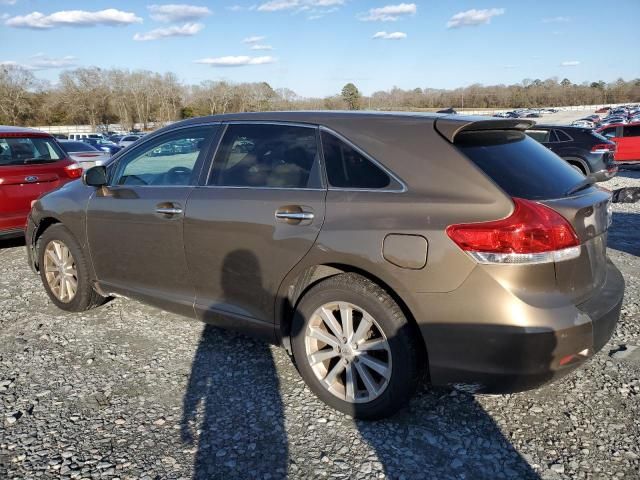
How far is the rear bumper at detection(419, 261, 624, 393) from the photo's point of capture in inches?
94.5

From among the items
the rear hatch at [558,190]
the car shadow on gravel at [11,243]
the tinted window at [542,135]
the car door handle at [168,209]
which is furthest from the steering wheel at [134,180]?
the tinted window at [542,135]

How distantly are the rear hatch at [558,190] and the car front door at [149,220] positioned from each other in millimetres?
1858

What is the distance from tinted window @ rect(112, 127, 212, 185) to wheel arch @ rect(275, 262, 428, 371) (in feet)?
3.75

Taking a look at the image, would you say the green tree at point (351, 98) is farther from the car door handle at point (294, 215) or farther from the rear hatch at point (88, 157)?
the rear hatch at point (88, 157)

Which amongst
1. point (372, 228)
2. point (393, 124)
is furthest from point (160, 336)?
point (393, 124)

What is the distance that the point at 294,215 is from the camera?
9.79 ft

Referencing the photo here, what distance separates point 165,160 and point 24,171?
12.0ft

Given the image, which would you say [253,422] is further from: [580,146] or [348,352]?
[580,146]

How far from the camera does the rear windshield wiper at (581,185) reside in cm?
275

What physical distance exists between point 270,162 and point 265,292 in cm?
82

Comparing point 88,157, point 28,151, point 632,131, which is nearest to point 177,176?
point 28,151

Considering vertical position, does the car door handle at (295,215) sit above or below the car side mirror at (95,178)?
below

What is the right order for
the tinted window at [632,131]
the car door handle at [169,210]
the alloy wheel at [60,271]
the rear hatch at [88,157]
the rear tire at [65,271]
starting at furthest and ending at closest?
the tinted window at [632,131] → the rear hatch at [88,157] → the alloy wheel at [60,271] → the rear tire at [65,271] → the car door handle at [169,210]

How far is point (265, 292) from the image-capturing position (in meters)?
3.19
